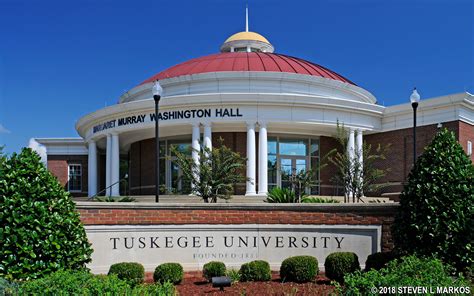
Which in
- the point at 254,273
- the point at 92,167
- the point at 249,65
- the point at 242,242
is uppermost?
the point at 249,65

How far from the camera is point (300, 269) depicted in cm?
1020

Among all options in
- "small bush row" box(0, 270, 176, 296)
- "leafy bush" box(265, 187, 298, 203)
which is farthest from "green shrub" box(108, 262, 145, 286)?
"leafy bush" box(265, 187, 298, 203)

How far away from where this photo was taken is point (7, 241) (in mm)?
7734

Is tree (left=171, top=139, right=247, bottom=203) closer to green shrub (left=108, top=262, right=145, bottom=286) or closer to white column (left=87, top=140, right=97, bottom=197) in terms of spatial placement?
green shrub (left=108, top=262, right=145, bottom=286)

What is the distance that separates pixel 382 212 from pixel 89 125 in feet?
76.5

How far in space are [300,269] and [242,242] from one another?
199 centimetres

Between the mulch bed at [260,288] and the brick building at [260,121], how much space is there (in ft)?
45.7

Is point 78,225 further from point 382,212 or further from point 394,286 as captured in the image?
point 382,212

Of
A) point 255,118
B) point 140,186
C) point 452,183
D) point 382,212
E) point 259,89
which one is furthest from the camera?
Result: point 140,186

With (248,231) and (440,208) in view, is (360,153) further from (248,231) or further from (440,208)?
(440,208)

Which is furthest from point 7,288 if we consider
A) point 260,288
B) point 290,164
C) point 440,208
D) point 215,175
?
point 290,164

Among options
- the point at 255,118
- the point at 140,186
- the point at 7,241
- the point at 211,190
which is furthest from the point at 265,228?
the point at 140,186

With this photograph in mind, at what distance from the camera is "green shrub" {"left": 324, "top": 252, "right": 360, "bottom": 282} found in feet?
34.0

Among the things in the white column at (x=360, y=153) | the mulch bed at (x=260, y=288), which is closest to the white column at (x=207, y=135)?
the white column at (x=360, y=153)
